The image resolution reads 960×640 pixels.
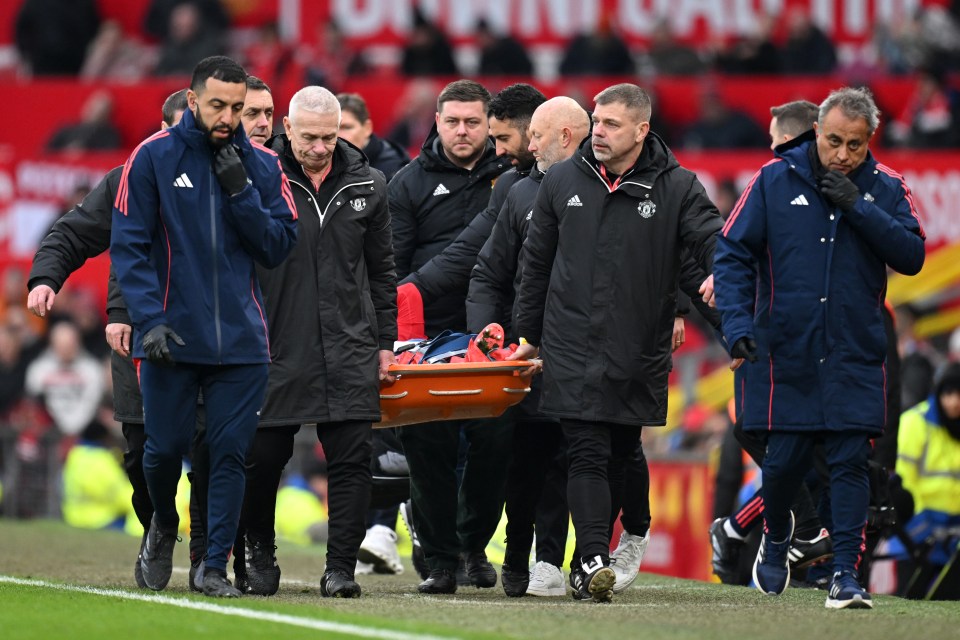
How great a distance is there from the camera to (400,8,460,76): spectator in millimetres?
21250

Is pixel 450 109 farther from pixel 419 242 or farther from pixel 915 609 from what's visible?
pixel 915 609

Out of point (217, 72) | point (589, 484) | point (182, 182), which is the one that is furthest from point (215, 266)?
point (589, 484)

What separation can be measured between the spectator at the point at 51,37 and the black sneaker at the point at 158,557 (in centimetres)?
1518

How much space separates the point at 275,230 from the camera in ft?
26.5

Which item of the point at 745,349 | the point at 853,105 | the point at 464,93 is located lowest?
the point at 745,349

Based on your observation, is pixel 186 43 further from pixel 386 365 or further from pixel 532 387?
pixel 386 365

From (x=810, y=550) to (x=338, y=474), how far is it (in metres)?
2.64

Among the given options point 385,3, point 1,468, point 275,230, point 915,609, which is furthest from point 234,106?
point 385,3

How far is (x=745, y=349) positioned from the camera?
807 cm

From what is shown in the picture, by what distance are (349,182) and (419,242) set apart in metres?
1.49

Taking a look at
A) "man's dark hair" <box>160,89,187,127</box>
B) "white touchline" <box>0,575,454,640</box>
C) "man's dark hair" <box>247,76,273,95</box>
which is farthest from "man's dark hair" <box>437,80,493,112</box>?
"white touchline" <box>0,575,454,640</box>

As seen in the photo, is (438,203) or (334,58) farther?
(334,58)

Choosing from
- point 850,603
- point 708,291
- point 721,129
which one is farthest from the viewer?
point 721,129

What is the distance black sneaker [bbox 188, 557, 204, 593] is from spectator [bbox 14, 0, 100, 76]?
1507 centimetres
